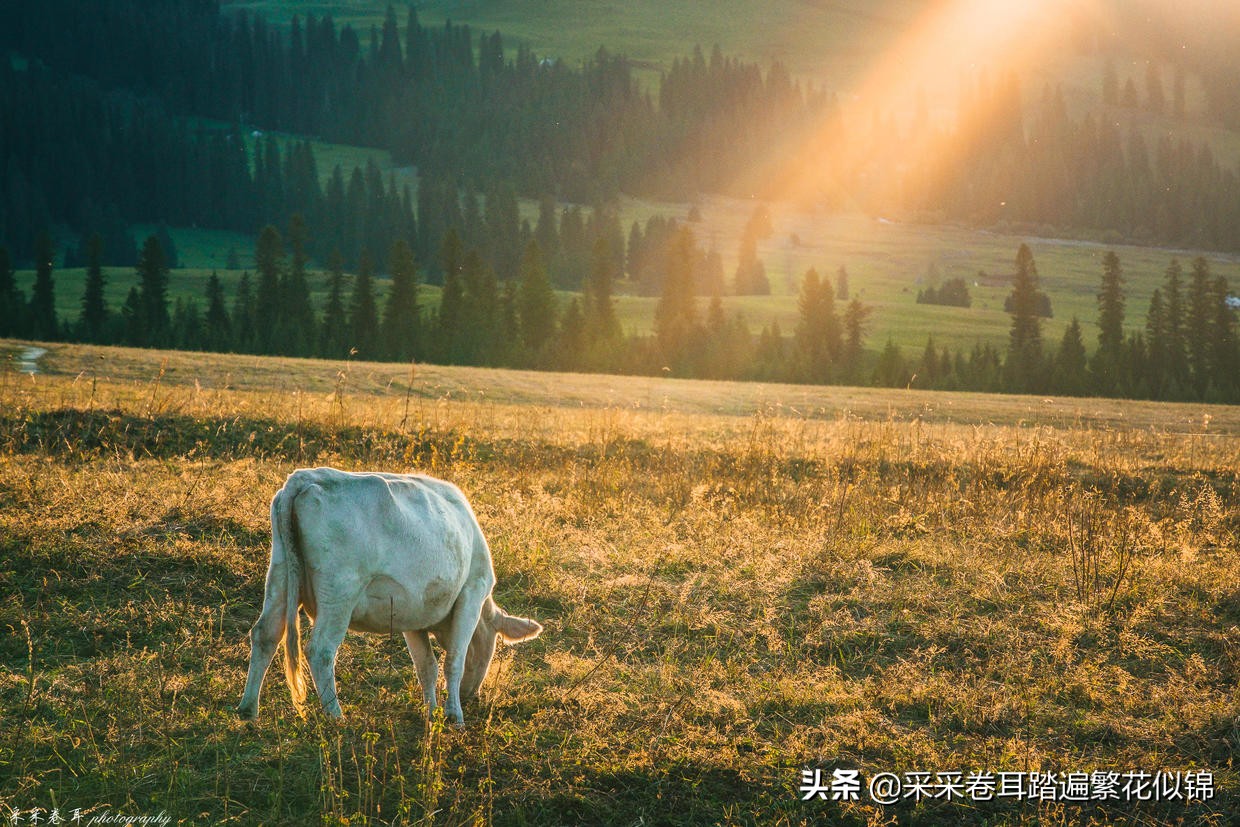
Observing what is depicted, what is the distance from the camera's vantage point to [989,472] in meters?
16.8

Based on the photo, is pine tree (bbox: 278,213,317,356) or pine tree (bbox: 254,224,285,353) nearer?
pine tree (bbox: 278,213,317,356)

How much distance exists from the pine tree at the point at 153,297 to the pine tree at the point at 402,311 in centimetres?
2131

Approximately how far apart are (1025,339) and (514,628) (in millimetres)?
109680

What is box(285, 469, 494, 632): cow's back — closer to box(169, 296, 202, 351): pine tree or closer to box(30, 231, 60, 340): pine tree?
box(169, 296, 202, 351): pine tree

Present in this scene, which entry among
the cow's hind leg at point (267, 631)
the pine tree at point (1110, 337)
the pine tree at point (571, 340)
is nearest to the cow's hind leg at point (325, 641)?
the cow's hind leg at point (267, 631)

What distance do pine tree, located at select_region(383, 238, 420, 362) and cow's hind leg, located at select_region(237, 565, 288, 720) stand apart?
91.2 meters

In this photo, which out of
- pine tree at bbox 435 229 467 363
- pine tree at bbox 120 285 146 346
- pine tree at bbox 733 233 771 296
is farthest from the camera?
pine tree at bbox 733 233 771 296

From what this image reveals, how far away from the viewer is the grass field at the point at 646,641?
6.23 m

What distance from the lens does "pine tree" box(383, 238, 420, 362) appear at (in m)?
96.2

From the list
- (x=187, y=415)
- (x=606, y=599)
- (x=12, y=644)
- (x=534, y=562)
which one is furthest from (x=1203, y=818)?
(x=187, y=415)

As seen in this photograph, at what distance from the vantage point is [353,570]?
20.7ft

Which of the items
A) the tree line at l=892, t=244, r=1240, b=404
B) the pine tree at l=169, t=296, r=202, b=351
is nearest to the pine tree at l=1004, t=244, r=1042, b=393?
the tree line at l=892, t=244, r=1240, b=404

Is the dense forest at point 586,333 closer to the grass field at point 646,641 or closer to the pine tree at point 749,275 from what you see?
the pine tree at point 749,275

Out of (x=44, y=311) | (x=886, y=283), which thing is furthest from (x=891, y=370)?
(x=44, y=311)
